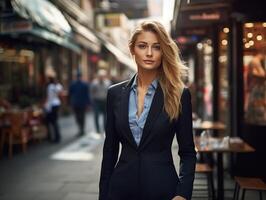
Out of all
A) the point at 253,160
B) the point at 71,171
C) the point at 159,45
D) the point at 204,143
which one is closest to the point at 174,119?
the point at 159,45

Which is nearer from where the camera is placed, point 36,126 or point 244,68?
point 244,68

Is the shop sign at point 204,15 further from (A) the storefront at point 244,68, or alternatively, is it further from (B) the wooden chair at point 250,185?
(B) the wooden chair at point 250,185

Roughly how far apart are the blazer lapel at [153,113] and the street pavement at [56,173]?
399cm

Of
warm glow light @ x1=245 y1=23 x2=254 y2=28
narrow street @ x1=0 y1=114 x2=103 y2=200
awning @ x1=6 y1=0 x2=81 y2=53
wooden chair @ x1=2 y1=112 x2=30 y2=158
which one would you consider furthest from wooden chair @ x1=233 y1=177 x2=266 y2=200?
awning @ x1=6 y1=0 x2=81 y2=53

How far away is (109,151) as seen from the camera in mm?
2895

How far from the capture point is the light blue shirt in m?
2.71

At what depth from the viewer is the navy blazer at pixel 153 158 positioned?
265 cm

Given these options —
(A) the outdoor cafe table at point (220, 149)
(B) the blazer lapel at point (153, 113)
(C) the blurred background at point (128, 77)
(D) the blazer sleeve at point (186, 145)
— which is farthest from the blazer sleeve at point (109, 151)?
(A) the outdoor cafe table at point (220, 149)

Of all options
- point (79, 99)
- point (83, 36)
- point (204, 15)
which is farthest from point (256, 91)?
point (83, 36)

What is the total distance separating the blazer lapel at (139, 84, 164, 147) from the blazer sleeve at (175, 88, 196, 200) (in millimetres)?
122

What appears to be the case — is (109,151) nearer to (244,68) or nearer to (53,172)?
(244,68)

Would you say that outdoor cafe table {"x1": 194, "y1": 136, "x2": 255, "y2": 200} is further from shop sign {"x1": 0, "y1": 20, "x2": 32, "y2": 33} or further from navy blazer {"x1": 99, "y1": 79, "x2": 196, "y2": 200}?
shop sign {"x1": 0, "y1": 20, "x2": 32, "y2": 33}

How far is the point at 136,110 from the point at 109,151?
313 millimetres

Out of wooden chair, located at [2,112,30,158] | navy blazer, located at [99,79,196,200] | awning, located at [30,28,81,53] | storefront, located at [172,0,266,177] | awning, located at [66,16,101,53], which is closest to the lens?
navy blazer, located at [99,79,196,200]
